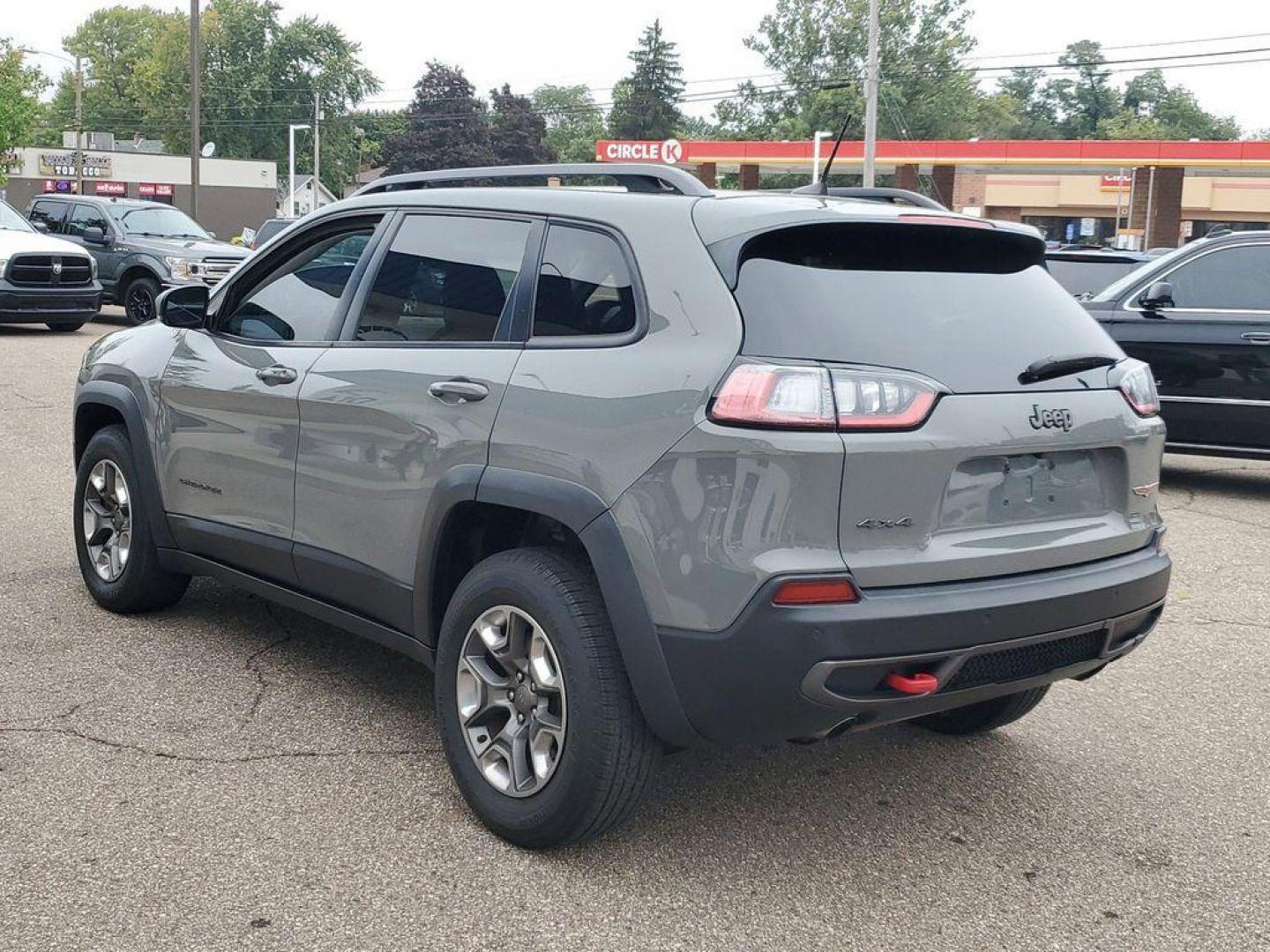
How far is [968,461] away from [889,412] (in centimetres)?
26

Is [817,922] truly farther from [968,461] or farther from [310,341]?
[310,341]

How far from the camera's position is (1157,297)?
980 centimetres

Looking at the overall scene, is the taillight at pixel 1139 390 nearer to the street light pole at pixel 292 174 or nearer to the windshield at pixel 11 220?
the windshield at pixel 11 220

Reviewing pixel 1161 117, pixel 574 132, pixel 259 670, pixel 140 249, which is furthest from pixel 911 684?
pixel 1161 117

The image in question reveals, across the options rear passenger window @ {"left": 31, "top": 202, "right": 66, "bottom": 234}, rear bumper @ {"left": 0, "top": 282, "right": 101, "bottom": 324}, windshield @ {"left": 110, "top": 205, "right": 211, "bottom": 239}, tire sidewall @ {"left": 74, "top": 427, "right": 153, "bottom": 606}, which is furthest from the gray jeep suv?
rear passenger window @ {"left": 31, "top": 202, "right": 66, "bottom": 234}

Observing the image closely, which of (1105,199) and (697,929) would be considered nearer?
(697,929)

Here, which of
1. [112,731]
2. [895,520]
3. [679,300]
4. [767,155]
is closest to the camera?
[895,520]

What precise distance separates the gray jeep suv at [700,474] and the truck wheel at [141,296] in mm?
16400

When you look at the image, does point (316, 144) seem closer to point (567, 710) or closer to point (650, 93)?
point (650, 93)

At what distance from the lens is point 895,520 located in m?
3.24

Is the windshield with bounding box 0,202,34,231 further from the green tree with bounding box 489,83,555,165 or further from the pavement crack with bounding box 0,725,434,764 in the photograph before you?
the green tree with bounding box 489,83,555,165

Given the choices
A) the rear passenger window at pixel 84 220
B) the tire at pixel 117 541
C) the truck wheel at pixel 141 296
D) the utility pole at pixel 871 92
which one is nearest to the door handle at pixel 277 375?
the tire at pixel 117 541

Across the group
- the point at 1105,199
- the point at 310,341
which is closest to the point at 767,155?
the point at 1105,199

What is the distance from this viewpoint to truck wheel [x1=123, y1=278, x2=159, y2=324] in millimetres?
19703
